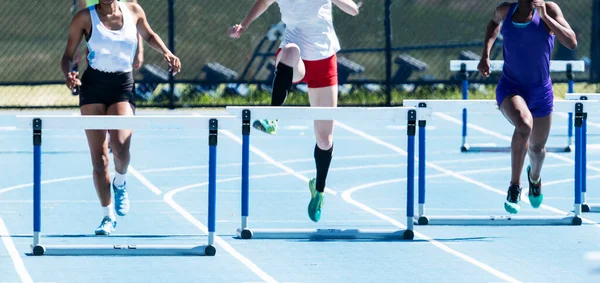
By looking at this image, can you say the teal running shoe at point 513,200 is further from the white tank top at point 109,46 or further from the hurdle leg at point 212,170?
the white tank top at point 109,46

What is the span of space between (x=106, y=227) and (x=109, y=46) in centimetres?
128

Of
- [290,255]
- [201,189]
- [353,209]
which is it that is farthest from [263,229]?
[201,189]

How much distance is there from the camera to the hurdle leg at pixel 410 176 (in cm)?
1005

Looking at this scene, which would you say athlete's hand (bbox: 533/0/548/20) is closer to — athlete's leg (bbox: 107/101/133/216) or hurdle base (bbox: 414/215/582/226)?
→ hurdle base (bbox: 414/215/582/226)

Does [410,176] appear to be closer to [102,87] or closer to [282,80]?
[282,80]

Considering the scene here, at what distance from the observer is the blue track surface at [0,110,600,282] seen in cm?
914

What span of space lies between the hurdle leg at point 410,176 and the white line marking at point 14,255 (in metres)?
2.75

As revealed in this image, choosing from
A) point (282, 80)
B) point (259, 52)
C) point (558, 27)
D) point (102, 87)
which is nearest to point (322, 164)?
point (282, 80)

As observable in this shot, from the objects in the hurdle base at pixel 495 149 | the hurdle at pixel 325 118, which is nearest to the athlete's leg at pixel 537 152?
the hurdle at pixel 325 118

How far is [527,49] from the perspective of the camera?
35.2 feet

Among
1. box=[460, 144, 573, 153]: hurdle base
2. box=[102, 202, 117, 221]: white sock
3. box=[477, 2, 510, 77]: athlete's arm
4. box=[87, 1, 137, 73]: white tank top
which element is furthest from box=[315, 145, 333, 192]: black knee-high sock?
box=[460, 144, 573, 153]: hurdle base

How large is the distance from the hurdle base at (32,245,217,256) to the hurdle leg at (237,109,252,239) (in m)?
0.58

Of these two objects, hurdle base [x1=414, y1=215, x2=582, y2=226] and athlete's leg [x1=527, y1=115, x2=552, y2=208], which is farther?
hurdle base [x1=414, y1=215, x2=582, y2=226]

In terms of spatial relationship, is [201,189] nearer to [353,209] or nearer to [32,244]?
[353,209]
